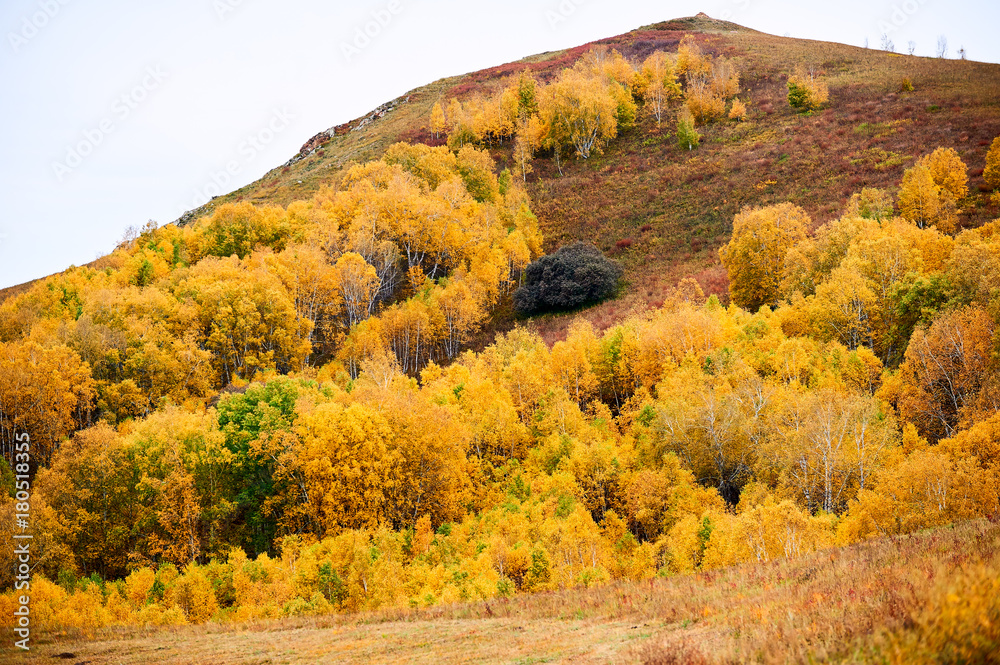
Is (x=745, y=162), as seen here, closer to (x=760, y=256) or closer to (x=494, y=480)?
(x=760, y=256)

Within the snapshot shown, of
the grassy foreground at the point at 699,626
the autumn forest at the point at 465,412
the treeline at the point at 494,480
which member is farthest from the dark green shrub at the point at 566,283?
the grassy foreground at the point at 699,626

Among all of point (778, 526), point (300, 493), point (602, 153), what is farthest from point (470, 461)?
point (602, 153)

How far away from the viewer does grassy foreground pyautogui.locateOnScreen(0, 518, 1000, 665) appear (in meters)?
8.27

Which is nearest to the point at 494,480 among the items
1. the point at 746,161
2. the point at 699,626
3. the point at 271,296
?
the point at 271,296

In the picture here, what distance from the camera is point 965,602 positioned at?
314 inches

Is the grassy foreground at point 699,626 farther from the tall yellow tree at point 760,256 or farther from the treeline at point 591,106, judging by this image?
the treeline at point 591,106

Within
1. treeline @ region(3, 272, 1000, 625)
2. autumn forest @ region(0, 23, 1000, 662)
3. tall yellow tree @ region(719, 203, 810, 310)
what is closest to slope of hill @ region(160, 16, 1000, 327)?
tall yellow tree @ region(719, 203, 810, 310)

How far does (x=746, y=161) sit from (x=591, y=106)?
92.8ft

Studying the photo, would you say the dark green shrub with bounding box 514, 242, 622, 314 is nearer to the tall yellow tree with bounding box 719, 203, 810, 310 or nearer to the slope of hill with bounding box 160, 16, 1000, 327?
the slope of hill with bounding box 160, 16, 1000, 327

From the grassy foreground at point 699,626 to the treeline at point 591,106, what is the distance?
96508 millimetres

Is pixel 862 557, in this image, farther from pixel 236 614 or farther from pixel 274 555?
pixel 274 555

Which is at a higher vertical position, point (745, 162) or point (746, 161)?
point (746, 161)

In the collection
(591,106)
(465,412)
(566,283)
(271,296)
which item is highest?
(591,106)

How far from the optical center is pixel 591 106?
364ft
